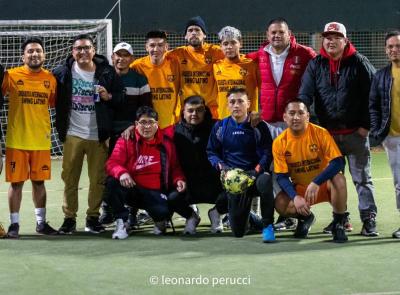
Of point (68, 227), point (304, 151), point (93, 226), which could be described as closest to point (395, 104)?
point (304, 151)

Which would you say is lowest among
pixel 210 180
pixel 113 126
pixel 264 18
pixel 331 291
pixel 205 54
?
pixel 331 291

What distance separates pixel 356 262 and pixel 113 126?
2.63 meters

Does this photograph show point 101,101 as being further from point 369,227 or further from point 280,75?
point 369,227

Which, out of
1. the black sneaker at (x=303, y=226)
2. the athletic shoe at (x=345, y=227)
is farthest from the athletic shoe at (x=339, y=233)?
the athletic shoe at (x=345, y=227)

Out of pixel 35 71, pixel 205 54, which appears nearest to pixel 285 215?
pixel 205 54

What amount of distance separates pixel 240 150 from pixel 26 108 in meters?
1.79

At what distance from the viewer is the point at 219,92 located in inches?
311

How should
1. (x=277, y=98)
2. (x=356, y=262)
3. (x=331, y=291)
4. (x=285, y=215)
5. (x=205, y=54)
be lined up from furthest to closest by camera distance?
(x=205, y=54) → (x=277, y=98) → (x=285, y=215) → (x=356, y=262) → (x=331, y=291)

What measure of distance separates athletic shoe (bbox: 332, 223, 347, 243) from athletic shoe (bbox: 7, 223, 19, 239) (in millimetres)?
2518

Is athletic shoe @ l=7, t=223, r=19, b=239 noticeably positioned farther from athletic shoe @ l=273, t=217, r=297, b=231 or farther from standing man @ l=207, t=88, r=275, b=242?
athletic shoe @ l=273, t=217, r=297, b=231

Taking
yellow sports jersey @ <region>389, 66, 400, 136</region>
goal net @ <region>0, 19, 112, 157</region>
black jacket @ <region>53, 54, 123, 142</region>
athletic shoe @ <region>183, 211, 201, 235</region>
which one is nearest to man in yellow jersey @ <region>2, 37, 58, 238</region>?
black jacket @ <region>53, 54, 123, 142</region>

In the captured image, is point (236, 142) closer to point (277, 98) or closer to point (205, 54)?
point (277, 98)

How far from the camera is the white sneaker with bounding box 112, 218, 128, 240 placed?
697 cm

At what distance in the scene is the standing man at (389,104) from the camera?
22.3ft
